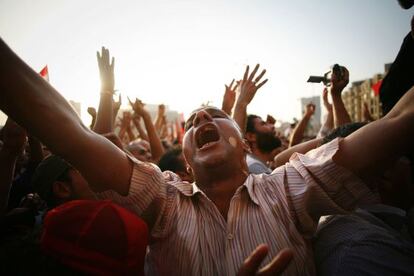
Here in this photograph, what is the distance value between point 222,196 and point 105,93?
186 cm

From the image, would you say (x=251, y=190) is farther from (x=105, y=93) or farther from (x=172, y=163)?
(x=172, y=163)

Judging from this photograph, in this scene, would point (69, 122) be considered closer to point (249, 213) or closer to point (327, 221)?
point (249, 213)

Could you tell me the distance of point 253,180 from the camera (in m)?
2.01

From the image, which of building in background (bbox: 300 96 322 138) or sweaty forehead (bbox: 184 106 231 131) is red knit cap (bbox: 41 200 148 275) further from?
building in background (bbox: 300 96 322 138)

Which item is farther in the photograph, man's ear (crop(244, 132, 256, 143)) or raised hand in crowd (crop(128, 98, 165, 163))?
raised hand in crowd (crop(128, 98, 165, 163))

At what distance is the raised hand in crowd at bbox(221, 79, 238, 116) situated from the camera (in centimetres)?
424

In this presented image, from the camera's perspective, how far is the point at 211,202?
1849 millimetres

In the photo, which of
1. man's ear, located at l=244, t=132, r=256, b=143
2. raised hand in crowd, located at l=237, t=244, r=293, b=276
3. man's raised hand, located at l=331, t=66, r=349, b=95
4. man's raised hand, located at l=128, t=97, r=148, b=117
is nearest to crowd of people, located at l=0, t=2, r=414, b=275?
raised hand in crowd, located at l=237, t=244, r=293, b=276

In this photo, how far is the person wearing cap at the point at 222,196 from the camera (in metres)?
1.27

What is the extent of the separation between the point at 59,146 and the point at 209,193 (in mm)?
1186

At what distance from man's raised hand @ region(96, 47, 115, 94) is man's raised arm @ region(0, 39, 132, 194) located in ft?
5.76

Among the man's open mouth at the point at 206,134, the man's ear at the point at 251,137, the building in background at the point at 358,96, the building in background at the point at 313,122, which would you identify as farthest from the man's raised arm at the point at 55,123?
the building in background at the point at 358,96

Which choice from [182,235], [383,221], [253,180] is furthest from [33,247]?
[383,221]

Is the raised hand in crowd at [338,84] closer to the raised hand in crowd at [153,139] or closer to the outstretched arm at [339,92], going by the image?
the outstretched arm at [339,92]
